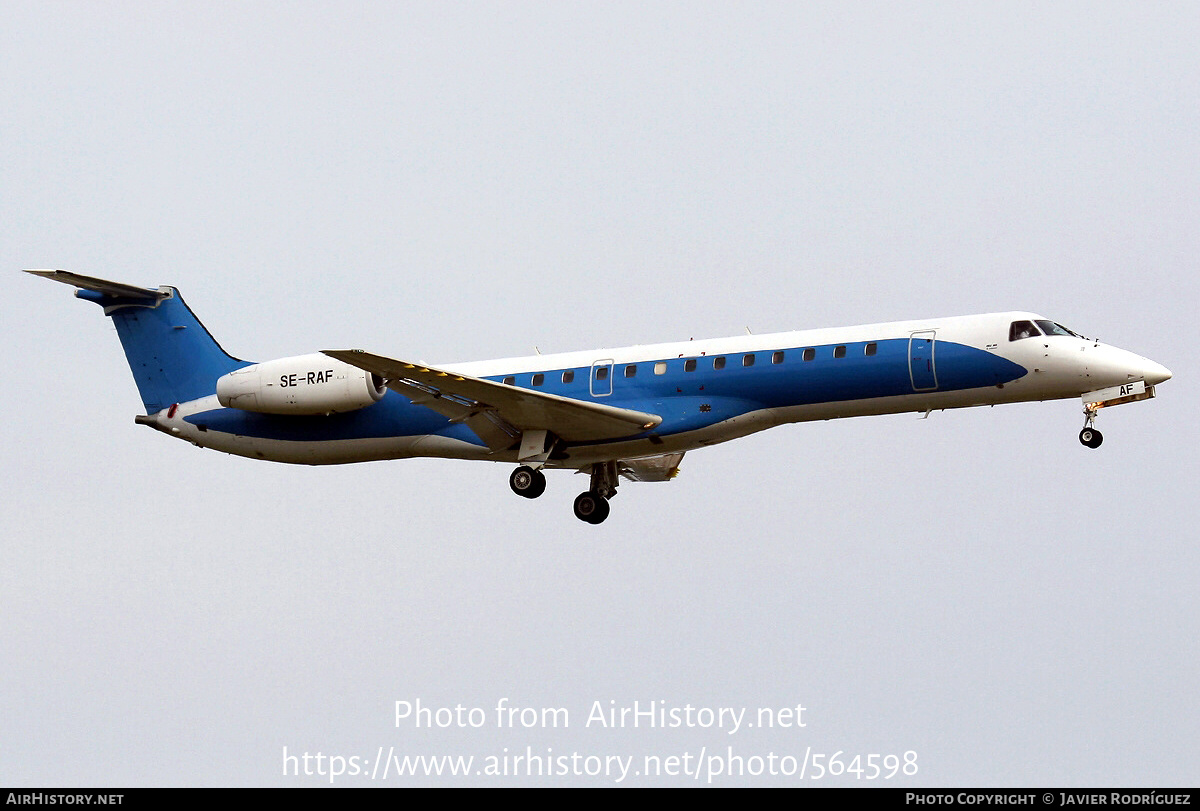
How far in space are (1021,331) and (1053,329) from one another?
62 cm

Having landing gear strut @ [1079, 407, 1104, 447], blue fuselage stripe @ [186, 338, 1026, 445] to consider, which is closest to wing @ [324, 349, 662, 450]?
blue fuselage stripe @ [186, 338, 1026, 445]

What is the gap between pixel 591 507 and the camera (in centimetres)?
3197

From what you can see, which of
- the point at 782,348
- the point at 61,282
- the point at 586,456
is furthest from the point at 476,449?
the point at 61,282

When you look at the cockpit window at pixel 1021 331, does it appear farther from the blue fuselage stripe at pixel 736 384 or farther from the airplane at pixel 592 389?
the blue fuselage stripe at pixel 736 384

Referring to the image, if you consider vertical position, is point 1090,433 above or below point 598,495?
above

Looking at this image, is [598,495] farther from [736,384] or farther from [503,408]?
[736,384]

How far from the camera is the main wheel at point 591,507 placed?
31984 mm

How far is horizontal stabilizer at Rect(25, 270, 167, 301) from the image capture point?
31484 mm

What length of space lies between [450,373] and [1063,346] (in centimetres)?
1044

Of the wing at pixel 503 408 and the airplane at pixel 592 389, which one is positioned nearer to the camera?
the airplane at pixel 592 389

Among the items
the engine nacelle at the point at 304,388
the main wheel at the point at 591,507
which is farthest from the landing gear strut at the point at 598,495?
the engine nacelle at the point at 304,388

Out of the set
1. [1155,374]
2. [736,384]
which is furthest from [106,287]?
[1155,374]

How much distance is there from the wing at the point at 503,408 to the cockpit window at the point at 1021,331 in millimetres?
6266

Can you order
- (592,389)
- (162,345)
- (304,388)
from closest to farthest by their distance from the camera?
(592,389) → (304,388) → (162,345)
